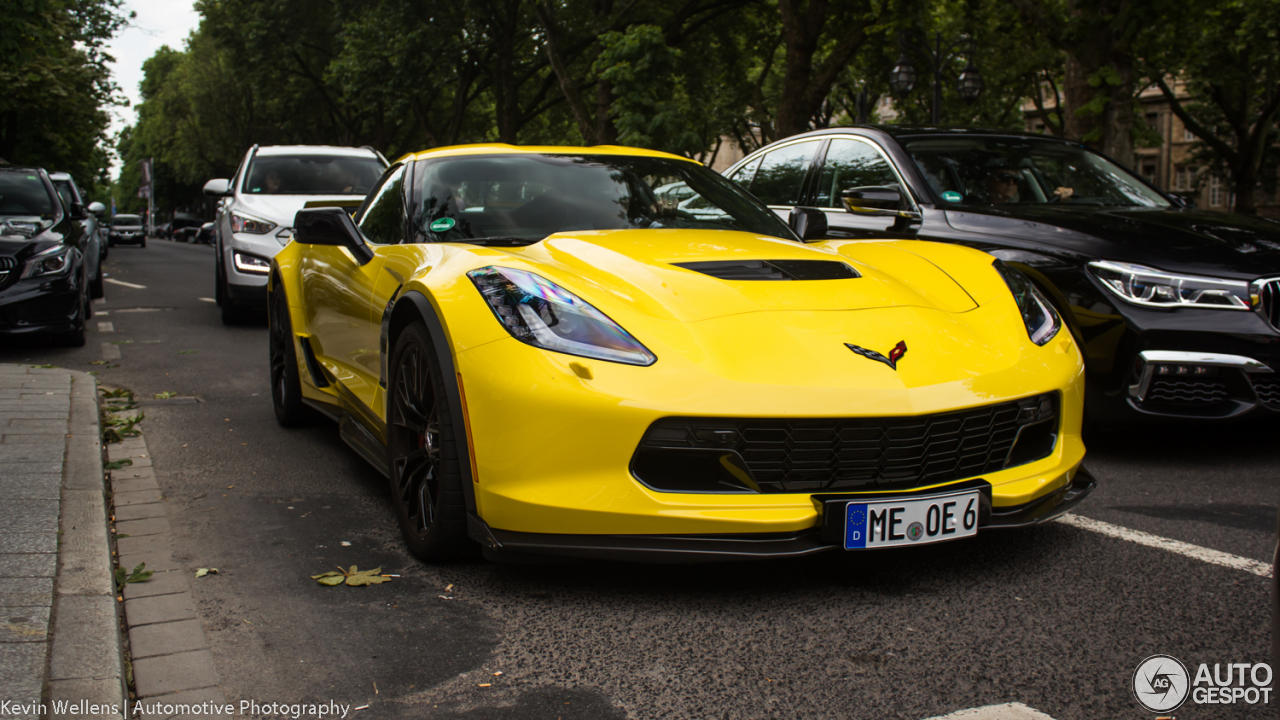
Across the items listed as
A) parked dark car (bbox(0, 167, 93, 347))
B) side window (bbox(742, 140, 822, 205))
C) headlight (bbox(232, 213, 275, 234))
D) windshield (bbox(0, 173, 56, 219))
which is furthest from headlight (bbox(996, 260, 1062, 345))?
windshield (bbox(0, 173, 56, 219))

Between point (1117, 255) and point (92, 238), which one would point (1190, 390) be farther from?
point (92, 238)

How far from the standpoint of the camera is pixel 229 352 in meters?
9.16

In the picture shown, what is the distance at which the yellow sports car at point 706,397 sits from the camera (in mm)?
2992

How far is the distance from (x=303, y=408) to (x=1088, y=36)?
806 centimetres

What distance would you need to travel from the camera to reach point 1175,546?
370cm

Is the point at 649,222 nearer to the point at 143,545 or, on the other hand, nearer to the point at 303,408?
the point at 143,545

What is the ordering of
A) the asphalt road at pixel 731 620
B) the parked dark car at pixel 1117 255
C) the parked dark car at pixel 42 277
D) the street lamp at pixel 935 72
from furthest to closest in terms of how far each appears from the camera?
the street lamp at pixel 935 72, the parked dark car at pixel 42 277, the parked dark car at pixel 1117 255, the asphalt road at pixel 731 620

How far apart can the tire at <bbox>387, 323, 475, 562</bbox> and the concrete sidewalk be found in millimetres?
896

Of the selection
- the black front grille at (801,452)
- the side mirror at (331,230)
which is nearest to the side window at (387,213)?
the side mirror at (331,230)

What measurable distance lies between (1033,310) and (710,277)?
3.85ft

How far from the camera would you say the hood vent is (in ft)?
11.8

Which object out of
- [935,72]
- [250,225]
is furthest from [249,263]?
[935,72]

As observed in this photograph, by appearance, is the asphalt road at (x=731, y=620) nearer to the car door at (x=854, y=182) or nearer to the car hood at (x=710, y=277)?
the car hood at (x=710, y=277)

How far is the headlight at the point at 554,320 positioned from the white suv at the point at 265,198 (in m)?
7.02
